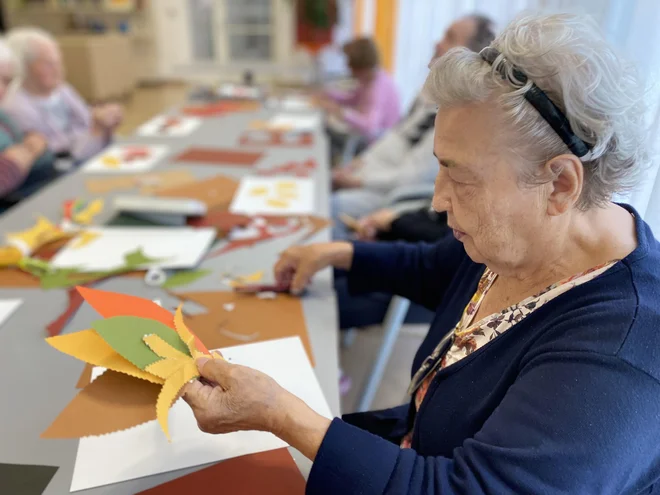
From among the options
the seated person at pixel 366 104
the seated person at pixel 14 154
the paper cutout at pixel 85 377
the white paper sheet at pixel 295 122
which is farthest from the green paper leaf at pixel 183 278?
the seated person at pixel 366 104

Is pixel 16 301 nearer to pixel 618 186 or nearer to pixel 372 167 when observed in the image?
pixel 618 186

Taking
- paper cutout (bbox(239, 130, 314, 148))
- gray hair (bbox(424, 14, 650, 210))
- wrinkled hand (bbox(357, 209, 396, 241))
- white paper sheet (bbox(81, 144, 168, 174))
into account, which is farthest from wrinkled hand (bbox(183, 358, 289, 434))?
paper cutout (bbox(239, 130, 314, 148))

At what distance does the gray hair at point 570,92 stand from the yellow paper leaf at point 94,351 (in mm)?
621

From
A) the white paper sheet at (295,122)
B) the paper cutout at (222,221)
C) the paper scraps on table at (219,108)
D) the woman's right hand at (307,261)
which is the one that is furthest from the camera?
the paper scraps on table at (219,108)

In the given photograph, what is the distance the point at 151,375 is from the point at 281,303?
38cm

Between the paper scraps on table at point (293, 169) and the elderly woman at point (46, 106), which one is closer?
the paper scraps on table at point (293, 169)

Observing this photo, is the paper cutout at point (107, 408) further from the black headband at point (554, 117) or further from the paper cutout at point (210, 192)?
the paper cutout at point (210, 192)

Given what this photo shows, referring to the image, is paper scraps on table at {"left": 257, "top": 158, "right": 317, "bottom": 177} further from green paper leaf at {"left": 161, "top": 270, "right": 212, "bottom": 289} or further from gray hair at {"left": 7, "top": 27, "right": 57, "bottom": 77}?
gray hair at {"left": 7, "top": 27, "right": 57, "bottom": 77}

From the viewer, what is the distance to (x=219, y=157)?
2.15 meters

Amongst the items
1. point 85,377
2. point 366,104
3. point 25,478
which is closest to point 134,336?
point 85,377

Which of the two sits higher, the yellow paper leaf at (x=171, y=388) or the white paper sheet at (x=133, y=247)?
the yellow paper leaf at (x=171, y=388)

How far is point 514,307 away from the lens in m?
0.74

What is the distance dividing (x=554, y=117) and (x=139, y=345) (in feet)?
2.26

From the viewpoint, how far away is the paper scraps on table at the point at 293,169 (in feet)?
6.44
